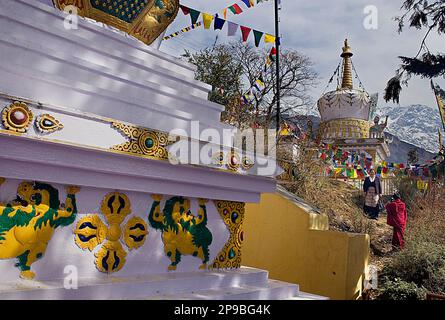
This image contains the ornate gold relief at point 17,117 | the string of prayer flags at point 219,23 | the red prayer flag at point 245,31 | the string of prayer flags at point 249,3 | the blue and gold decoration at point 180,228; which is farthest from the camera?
the string of prayer flags at point 249,3

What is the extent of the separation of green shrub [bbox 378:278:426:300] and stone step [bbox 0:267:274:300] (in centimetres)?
197

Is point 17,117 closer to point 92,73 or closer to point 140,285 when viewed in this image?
point 92,73

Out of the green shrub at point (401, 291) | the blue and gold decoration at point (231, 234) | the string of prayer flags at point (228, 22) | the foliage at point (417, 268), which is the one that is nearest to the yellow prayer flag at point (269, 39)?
the string of prayer flags at point (228, 22)

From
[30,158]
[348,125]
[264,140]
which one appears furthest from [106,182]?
[348,125]

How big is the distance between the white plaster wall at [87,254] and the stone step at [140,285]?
0.22ft

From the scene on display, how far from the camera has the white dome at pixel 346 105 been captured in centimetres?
2341

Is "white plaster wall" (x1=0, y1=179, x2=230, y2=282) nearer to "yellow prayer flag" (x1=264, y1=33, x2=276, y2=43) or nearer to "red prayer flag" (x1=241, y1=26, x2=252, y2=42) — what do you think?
"red prayer flag" (x1=241, y1=26, x2=252, y2=42)

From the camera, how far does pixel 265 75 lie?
17.9 m

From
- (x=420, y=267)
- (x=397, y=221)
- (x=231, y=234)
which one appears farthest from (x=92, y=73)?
(x=397, y=221)

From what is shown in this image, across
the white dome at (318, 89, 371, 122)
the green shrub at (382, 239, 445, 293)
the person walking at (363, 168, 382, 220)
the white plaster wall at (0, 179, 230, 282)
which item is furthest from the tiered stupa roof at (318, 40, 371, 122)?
the white plaster wall at (0, 179, 230, 282)

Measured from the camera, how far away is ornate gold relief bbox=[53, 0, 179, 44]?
12.6ft

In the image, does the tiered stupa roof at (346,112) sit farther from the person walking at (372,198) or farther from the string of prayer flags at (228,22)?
the string of prayer flags at (228,22)

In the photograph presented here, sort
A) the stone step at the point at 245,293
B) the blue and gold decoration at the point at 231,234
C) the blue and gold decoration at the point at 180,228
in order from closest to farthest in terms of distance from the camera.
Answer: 1. the stone step at the point at 245,293
2. the blue and gold decoration at the point at 180,228
3. the blue and gold decoration at the point at 231,234

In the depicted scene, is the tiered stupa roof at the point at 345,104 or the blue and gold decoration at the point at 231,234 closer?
the blue and gold decoration at the point at 231,234
